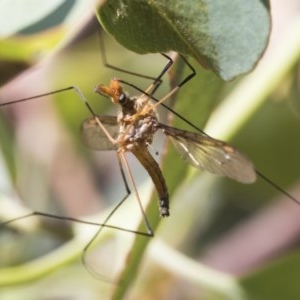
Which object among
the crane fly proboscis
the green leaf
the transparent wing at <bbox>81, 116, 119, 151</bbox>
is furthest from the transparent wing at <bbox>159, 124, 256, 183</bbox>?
the green leaf

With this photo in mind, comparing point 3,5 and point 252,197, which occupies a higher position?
point 3,5

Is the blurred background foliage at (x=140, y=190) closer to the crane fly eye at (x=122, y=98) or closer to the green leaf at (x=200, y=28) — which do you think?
the crane fly eye at (x=122, y=98)

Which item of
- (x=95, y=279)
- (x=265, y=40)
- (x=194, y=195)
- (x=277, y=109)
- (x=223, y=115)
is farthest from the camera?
(x=194, y=195)

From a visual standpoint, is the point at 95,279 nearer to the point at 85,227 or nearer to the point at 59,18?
the point at 85,227

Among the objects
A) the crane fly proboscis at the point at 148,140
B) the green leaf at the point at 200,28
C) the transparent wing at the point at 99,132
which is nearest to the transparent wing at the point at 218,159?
the crane fly proboscis at the point at 148,140

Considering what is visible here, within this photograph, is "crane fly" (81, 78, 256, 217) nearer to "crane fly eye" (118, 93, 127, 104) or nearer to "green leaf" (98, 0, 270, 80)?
"crane fly eye" (118, 93, 127, 104)

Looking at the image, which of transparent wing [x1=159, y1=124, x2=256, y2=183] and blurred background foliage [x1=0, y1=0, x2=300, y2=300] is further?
blurred background foliage [x1=0, y1=0, x2=300, y2=300]

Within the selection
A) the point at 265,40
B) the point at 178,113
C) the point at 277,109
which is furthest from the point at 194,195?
the point at 265,40
